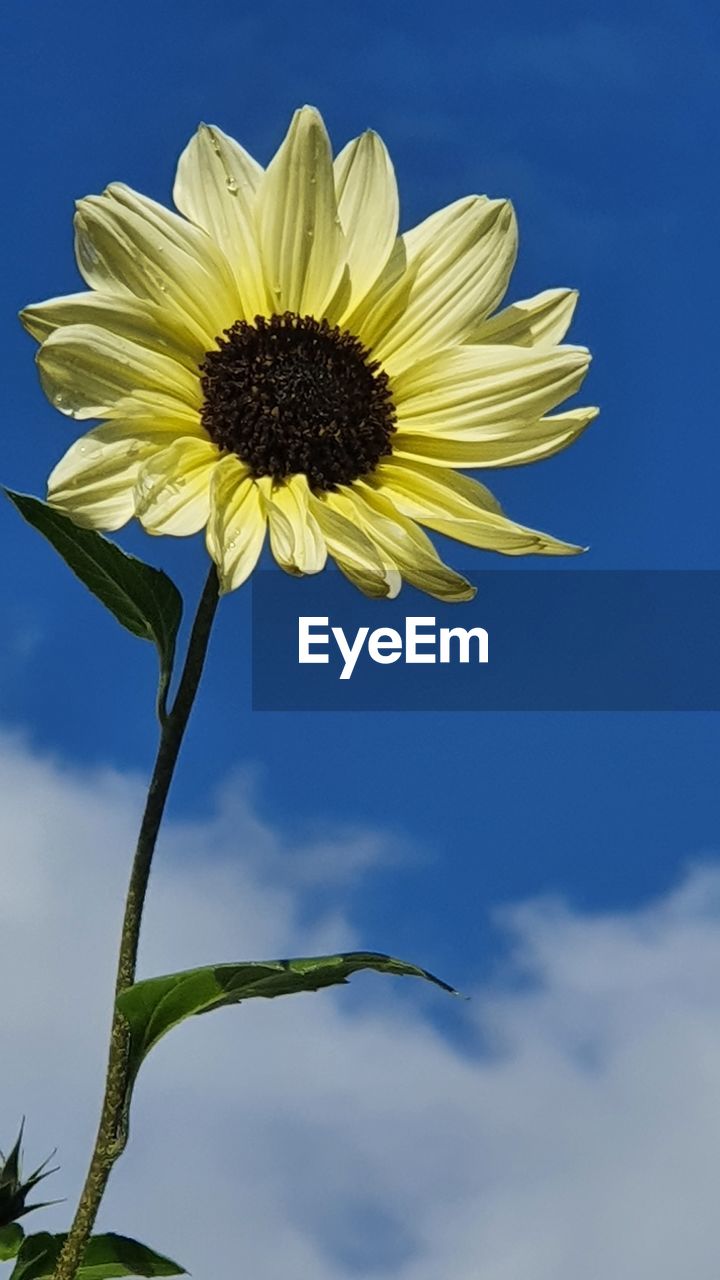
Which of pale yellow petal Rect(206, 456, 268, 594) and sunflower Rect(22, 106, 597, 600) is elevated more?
sunflower Rect(22, 106, 597, 600)

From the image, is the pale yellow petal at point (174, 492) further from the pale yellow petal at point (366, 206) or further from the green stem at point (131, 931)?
the pale yellow petal at point (366, 206)

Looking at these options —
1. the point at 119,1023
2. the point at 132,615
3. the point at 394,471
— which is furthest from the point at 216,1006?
the point at 394,471

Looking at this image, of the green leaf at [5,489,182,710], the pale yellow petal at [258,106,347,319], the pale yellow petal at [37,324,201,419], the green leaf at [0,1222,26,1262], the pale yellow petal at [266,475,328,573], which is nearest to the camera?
the pale yellow petal at [266,475,328,573]

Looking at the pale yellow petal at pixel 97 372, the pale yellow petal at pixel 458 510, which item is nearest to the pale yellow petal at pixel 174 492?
the pale yellow petal at pixel 97 372

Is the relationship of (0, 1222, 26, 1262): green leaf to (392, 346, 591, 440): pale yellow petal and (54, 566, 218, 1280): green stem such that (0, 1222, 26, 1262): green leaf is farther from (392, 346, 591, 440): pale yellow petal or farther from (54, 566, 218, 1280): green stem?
(392, 346, 591, 440): pale yellow petal

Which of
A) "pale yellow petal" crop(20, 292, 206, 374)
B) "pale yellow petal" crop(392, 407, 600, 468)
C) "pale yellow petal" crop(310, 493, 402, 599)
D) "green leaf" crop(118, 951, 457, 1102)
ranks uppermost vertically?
"pale yellow petal" crop(20, 292, 206, 374)

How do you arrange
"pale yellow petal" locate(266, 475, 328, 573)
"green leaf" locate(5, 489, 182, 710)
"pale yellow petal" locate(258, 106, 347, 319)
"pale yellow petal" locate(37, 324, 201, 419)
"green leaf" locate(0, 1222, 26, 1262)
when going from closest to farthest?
"pale yellow petal" locate(266, 475, 328, 573) → "pale yellow petal" locate(37, 324, 201, 419) → "green leaf" locate(5, 489, 182, 710) → "pale yellow petal" locate(258, 106, 347, 319) → "green leaf" locate(0, 1222, 26, 1262)

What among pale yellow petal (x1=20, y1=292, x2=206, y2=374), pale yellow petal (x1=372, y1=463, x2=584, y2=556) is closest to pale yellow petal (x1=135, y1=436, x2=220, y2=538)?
pale yellow petal (x1=20, y1=292, x2=206, y2=374)
